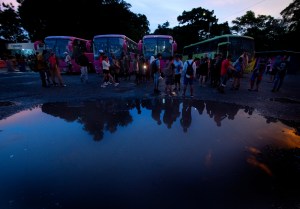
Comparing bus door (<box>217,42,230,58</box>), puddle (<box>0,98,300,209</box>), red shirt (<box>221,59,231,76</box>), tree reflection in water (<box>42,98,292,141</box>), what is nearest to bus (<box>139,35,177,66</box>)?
bus door (<box>217,42,230,58</box>)

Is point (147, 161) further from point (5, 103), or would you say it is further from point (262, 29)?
point (262, 29)

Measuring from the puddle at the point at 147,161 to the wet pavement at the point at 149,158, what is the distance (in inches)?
0.6

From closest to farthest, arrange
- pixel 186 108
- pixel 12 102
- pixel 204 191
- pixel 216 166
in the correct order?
pixel 204 191, pixel 216 166, pixel 186 108, pixel 12 102

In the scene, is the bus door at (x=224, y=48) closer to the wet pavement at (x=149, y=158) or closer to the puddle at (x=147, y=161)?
the wet pavement at (x=149, y=158)

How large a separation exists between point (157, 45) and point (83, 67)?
795 centimetres

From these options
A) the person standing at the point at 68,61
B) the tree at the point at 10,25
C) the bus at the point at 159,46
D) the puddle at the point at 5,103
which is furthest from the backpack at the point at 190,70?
the tree at the point at 10,25

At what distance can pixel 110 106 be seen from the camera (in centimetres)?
735

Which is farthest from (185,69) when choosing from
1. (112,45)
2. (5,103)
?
(112,45)

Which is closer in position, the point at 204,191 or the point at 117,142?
the point at 204,191

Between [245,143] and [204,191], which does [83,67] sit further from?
[204,191]

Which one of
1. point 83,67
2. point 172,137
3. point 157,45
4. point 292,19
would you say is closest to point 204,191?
point 172,137

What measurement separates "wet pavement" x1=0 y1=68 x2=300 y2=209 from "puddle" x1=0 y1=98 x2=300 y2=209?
1 cm

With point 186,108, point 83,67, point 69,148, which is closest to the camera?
point 69,148

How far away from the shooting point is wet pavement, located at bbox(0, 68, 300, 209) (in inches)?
101
